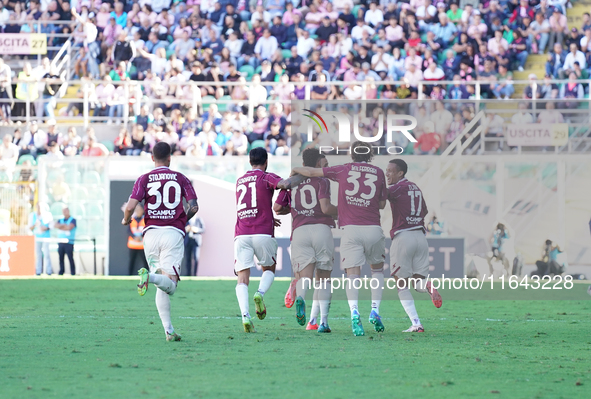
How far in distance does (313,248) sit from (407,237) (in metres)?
1.04

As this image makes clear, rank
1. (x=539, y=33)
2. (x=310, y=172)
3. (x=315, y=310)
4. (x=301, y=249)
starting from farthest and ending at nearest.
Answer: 1. (x=539, y=33)
2. (x=315, y=310)
3. (x=301, y=249)
4. (x=310, y=172)

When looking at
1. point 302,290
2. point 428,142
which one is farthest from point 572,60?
point 302,290

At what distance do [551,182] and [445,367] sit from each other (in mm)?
16860

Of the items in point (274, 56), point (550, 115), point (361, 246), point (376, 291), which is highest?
point (274, 56)

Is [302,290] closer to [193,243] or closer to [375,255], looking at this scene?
[375,255]

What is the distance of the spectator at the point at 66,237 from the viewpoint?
2372cm

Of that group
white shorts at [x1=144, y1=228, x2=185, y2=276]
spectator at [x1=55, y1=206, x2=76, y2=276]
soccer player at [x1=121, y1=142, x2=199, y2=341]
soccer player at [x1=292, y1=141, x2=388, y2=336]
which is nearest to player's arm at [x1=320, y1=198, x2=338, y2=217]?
soccer player at [x1=292, y1=141, x2=388, y2=336]

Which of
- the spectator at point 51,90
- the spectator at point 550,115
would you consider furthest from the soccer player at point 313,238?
the spectator at point 51,90

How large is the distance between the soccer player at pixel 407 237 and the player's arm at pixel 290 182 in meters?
1.04

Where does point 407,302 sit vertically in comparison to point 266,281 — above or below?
below

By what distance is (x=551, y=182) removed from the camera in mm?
23297

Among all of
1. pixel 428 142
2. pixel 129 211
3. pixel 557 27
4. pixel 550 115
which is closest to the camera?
pixel 129 211

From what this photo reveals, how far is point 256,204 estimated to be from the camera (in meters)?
9.96

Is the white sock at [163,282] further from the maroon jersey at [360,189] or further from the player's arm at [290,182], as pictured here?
the maroon jersey at [360,189]
